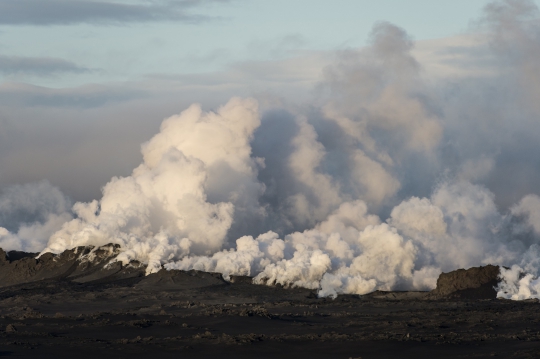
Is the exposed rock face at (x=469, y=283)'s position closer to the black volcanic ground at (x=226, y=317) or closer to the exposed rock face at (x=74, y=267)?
the black volcanic ground at (x=226, y=317)

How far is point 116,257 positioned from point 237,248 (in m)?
19.1

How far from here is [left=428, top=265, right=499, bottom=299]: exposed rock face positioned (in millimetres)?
135875

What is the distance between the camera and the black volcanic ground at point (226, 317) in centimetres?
8075

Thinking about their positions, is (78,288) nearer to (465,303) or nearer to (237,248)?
(237,248)

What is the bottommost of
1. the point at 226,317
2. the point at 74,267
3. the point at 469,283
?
the point at 226,317

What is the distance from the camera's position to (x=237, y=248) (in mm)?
150125

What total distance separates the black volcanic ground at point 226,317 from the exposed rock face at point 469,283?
0.44ft

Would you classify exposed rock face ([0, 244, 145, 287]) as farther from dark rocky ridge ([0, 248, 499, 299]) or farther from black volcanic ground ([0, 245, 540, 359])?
black volcanic ground ([0, 245, 540, 359])

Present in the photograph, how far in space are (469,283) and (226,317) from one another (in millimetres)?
47480

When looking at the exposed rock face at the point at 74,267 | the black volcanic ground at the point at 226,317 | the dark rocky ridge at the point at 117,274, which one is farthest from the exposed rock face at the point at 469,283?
the exposed rock face at the point at 74,267

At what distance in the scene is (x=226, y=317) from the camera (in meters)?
102

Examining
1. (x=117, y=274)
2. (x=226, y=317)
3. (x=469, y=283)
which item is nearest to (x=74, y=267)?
→ (x=117, y=274)

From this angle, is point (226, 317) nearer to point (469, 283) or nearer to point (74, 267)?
point (469, 283)

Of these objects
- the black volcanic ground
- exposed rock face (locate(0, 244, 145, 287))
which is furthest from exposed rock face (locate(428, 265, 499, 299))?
exposed rock face (locate(0, 244, 145, 287))
